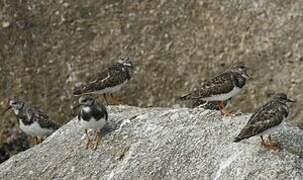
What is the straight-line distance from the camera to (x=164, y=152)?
2067 centimetres

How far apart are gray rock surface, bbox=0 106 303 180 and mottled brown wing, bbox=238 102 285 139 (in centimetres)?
52

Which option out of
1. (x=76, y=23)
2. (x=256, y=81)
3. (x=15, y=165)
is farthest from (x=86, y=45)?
(x=15, y=165)

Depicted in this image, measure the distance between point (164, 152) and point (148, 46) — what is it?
15.8 m

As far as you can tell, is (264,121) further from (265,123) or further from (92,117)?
(92,117)

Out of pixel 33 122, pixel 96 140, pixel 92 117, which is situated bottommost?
pixel 33 122

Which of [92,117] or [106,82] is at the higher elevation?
[92,117]

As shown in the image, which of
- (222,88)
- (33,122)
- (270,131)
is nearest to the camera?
(270,131)

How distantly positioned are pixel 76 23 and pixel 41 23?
5.35ft

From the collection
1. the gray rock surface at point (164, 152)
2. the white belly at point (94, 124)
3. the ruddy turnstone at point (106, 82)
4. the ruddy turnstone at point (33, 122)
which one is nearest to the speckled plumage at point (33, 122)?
the ruddy turnstone at point (33, 122)

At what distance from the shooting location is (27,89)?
116 ft

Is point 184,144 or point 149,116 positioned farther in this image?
point 149,116

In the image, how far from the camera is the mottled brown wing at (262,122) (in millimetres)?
19203

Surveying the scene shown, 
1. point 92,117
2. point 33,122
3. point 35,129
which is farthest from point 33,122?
A: point 92,117

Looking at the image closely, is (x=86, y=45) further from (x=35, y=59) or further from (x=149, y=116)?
(x=149, y=116)
